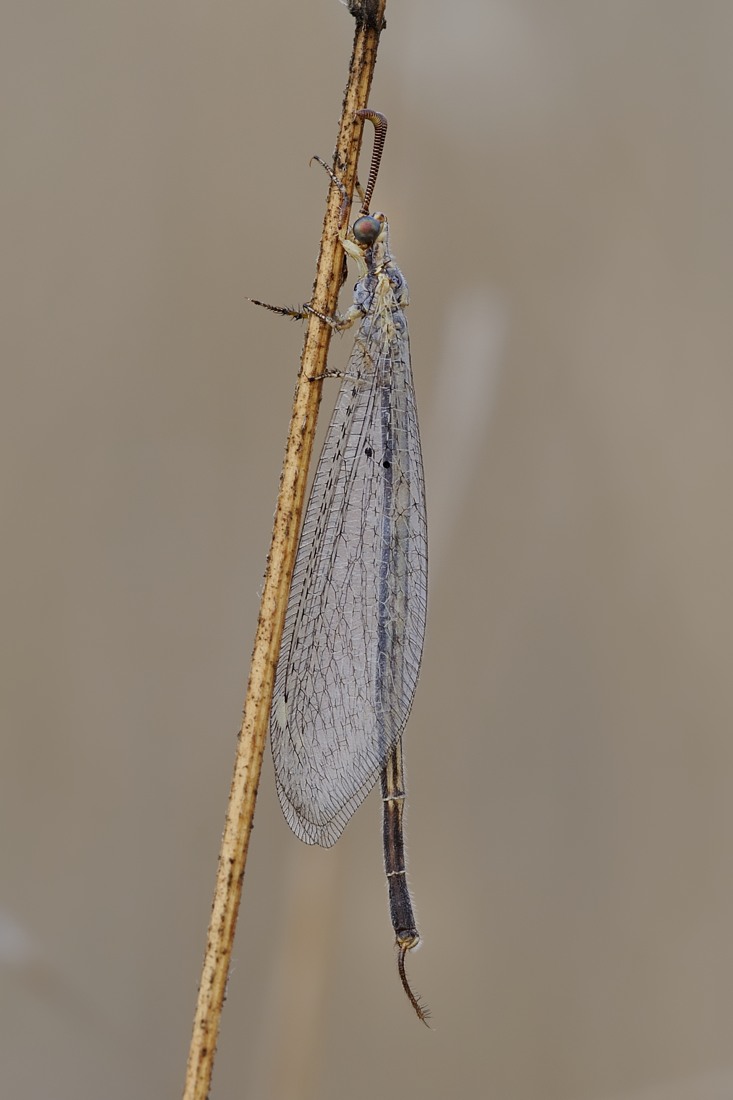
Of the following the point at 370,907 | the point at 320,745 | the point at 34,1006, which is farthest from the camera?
the point at 370,907

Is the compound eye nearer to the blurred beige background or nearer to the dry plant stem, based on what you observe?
the dry plant stem

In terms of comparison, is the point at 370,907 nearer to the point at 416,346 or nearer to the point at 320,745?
the point at 320,745

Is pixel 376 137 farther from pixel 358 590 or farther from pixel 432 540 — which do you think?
pixel 432 540

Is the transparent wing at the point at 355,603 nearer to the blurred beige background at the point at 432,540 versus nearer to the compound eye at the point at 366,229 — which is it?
the compound eye at the point at 366,229

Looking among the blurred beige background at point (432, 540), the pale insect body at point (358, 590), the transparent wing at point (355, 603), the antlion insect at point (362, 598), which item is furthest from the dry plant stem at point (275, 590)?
the blurred beige background at point (432, 540)

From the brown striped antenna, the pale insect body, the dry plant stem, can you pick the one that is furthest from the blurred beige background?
the dry plant stem

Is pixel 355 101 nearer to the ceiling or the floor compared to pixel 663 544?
nearer to the ceiling

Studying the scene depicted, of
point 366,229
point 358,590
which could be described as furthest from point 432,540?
point 366,229

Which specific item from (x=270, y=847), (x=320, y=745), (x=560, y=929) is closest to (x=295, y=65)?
(x=320, y=745)
